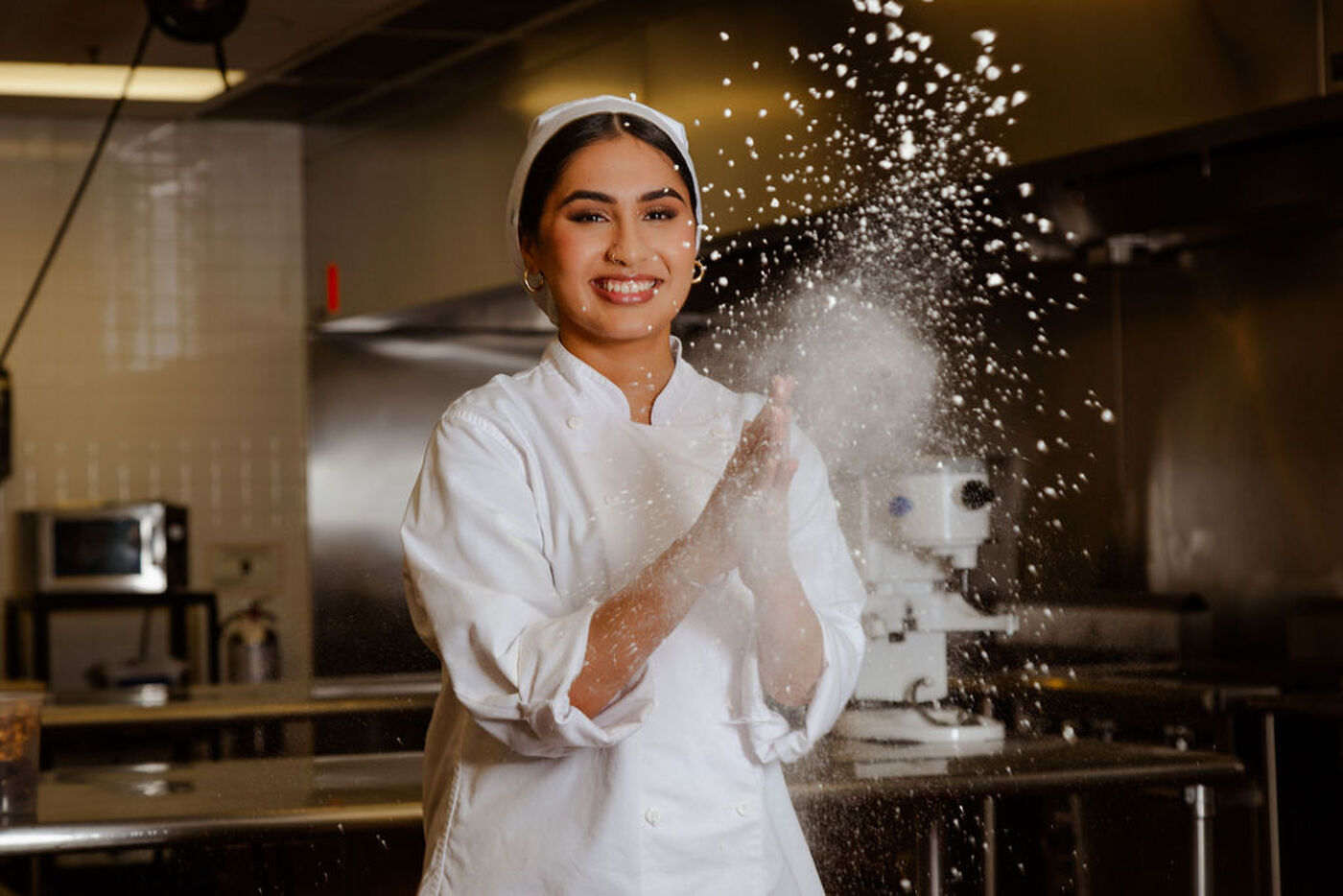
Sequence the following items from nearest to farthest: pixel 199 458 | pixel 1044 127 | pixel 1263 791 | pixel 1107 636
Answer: pixel 1044 127 < pixel 1107 636 < pixel 1263 791 < pixel 199 458

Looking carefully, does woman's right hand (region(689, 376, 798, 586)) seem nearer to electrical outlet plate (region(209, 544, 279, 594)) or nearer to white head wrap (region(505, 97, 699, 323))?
white head wrap (region(505, 97, 699, 323))

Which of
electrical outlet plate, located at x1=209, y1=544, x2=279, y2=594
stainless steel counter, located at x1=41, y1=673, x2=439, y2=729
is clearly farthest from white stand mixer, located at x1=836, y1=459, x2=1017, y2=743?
electrical outlet plate, located at x1=209, y1=544, x2=279, y2=594

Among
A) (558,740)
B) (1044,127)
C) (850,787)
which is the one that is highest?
(1044,127)

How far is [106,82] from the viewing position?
4.56 meters

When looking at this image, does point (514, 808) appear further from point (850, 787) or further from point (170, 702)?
point (170, 702)

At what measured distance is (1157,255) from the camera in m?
3.35

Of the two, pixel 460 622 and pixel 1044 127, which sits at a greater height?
pixel 1044 127

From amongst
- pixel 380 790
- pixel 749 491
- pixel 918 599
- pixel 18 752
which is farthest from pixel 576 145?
pixel 18 752

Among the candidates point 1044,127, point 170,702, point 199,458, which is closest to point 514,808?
point 1044,127

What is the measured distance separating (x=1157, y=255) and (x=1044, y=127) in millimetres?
1072

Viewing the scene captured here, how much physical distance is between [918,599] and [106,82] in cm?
347

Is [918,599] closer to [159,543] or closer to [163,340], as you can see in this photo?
[159,543]

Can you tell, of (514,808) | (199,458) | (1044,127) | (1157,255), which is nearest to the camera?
(514,808)

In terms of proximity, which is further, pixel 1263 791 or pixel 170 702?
pixel 170 702
